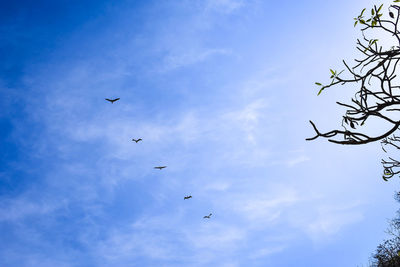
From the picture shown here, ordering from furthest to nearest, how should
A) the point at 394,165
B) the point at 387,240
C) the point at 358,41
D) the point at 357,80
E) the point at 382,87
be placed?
1. the point at 387,240
2. the point at 394,165
3. the point at 358,41
4. the point at 357,80
5. the point at 382,87

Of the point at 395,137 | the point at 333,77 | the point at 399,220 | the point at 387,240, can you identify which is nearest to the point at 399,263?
the point at 387,240

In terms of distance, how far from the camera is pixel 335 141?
8.63 feet

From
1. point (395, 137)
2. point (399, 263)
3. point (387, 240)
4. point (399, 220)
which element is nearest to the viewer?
point (395, 137)

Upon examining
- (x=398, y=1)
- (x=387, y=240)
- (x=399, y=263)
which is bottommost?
(x=399, y=263)

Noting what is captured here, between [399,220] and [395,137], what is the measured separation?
115ft

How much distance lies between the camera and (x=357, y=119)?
2992 millimetres

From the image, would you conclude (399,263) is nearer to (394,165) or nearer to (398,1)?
(394,165)

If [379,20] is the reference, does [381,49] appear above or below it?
below

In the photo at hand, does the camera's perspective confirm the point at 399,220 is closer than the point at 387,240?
No

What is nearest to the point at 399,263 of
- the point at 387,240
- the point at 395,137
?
the point at 387,240

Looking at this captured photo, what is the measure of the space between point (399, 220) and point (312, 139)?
3814 cm

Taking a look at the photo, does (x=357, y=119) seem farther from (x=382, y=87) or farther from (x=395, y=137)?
(x=395, y=137)

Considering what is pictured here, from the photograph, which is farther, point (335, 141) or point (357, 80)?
point (357, 80)

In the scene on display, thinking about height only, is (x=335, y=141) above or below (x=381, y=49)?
below
